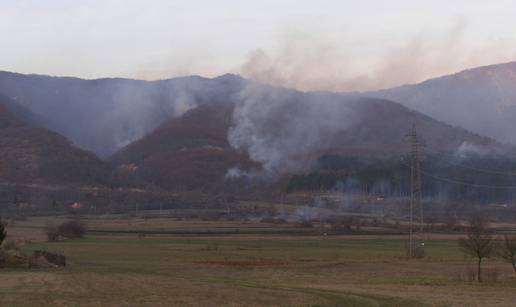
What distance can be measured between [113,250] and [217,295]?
48.2 m

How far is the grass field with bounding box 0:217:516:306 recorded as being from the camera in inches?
1601

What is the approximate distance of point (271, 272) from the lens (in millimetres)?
63594

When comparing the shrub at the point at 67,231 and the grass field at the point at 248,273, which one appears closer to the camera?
the grass field at the point at 248,273

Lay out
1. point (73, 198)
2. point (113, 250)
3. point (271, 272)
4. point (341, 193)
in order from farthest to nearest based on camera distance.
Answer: point (341, 193)
point (73, 198)
point (113, 250)
point (271, 272)

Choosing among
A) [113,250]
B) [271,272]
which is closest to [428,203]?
[113,250]

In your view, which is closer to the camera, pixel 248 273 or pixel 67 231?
pixel 248 273

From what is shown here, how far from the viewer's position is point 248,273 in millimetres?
62938

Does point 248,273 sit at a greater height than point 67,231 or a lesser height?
lesser

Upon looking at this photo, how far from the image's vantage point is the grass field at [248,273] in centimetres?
4066

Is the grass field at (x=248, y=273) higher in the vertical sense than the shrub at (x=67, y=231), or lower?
lower

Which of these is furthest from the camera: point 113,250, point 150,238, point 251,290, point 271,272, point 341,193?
point 341,193

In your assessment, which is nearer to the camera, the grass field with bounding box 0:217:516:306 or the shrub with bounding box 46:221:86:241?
the grass field with bounding box 0:217:516:306

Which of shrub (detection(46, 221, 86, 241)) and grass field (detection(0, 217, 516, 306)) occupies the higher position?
shrub (detection(46, 221, 86, 241))

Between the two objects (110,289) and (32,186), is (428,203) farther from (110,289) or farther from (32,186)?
(110,289)
